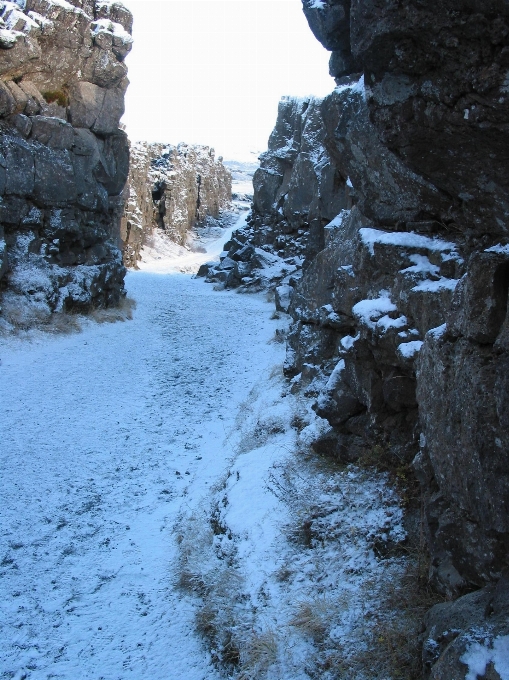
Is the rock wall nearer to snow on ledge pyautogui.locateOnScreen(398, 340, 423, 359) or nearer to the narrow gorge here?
the narrow gorge

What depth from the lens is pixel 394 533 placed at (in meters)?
4.98

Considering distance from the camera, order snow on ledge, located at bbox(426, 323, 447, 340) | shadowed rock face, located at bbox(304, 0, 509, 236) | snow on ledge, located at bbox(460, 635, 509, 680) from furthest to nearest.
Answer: snow on ledge, located at bbox(426, 323, 447, 340), snow on ledge, located at bbox(460, 635, 509, 680), shadowed rock face, located at bbox(304, 0, 509, 236)

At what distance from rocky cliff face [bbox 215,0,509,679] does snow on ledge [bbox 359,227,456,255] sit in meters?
0.02

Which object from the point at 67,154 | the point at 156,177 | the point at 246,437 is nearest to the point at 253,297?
the point at 67,154

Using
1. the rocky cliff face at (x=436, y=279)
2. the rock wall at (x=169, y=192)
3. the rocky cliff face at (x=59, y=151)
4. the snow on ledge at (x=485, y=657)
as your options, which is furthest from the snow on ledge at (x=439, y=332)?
the rock wall at (x=169, y=192)

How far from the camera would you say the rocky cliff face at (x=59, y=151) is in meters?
15.2

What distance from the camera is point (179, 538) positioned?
6727 millimetres

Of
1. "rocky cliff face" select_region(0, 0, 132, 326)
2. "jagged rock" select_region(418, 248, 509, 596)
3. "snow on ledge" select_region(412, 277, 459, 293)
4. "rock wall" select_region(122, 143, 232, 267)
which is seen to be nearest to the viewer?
"jagged rock" select_region(418, 248, 509, 596)

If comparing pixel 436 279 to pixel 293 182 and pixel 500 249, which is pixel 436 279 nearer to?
pixel 500 249

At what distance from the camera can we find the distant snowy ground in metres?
4.73

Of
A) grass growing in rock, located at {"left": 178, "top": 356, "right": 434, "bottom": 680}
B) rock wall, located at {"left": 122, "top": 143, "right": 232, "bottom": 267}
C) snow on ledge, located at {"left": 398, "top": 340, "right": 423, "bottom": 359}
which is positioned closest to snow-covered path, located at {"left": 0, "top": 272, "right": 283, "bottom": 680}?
grass growing in rock, located at {"left": 178, "top": 356, "right": 434, "bottom": 680}

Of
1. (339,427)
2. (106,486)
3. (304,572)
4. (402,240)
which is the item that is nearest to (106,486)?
(106,486)

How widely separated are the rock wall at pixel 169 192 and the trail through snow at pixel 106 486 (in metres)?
27.8

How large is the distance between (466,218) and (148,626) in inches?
192
